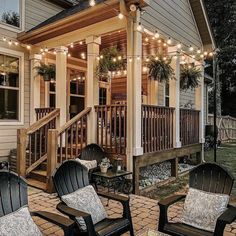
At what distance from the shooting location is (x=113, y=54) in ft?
19.7

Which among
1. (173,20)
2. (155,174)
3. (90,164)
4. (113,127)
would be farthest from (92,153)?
(173,20)

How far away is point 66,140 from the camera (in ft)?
18.0

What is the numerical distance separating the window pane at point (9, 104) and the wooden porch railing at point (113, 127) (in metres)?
2.80

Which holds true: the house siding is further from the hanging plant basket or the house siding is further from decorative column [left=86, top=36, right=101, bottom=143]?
decorative column [left=86, top=36, right=101, bottom=143]

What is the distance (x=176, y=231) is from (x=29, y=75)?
248 inches

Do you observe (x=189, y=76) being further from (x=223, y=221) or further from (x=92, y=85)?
(x=223, y=221)

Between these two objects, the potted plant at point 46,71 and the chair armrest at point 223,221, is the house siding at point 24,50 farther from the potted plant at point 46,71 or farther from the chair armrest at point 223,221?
the chair armrest at point 223,221

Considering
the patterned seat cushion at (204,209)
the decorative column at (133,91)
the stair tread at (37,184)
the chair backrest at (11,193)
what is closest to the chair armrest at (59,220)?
the chair backrest at (11,193)

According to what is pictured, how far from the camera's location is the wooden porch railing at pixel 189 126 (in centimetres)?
744

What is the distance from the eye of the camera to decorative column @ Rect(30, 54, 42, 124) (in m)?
7.63

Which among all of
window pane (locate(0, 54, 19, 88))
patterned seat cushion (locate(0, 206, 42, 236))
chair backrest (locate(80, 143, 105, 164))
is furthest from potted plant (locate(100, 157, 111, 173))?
window pane (locate(0, 54, 19, 88))

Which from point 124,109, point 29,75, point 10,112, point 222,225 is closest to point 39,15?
point 29,75

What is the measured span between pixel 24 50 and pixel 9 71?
778mm

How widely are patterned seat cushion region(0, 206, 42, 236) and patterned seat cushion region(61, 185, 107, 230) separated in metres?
0.51
